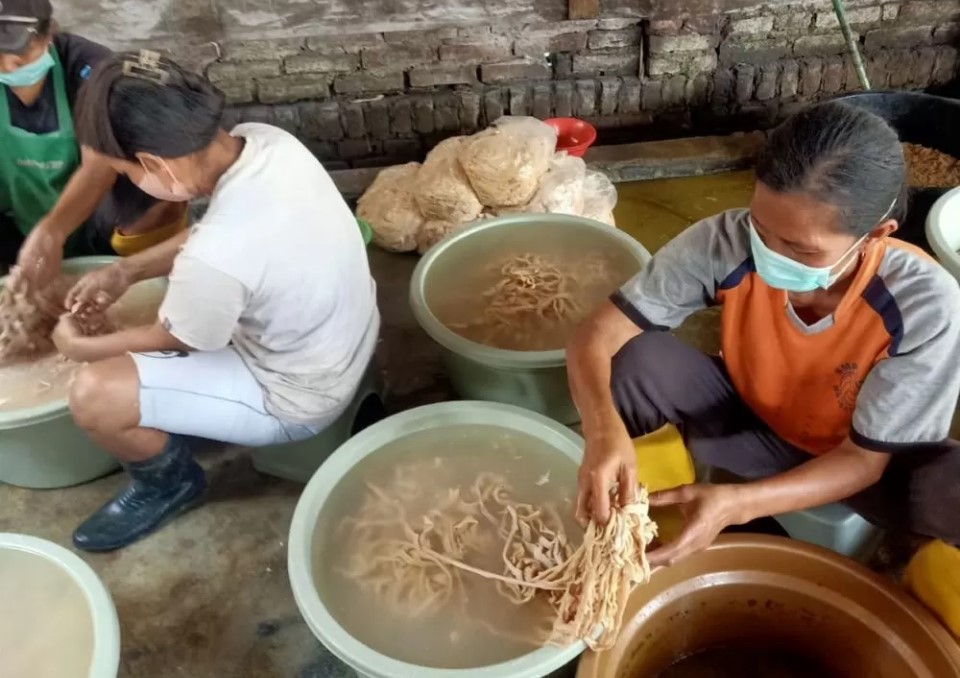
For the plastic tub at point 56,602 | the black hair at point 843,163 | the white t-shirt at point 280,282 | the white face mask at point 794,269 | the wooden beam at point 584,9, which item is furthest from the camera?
the wooden beam at point 584,9

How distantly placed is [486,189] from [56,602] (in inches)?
75.7

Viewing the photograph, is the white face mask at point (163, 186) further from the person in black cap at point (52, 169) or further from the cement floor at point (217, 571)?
the cement floor at point (217, 571)

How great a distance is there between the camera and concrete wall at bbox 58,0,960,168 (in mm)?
3139

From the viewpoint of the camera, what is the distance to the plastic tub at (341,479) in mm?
1501

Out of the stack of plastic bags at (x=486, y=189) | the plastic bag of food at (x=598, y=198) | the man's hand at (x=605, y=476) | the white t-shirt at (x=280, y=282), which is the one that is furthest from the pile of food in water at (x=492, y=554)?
the plastic bag of food at (x=598, y=198)

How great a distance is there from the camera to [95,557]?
2.18m

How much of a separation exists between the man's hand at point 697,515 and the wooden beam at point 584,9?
232 cm

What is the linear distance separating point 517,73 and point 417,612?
2392 millimetres

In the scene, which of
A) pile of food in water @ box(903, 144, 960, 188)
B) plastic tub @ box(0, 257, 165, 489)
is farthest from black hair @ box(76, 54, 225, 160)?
pile of food in water @ box(903, 144, 960, 188)

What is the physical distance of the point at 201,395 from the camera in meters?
1.97

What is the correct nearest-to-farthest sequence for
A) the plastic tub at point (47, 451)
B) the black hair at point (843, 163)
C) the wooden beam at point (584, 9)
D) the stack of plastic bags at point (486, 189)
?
the black hair at point (843, 163) < the plastic tub at point (47, 451) < the stack of plastic bags at point (486, 189) < the wooden beam at point (584, 9)

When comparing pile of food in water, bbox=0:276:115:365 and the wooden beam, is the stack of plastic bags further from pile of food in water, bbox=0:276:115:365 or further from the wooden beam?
pile of food in water, bbox=0:276:115:365

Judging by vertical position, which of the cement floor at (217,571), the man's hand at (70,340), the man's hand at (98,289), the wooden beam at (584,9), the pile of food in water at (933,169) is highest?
the wooden beam at (584,9)

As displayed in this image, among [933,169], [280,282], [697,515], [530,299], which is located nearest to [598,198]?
[530,299]
